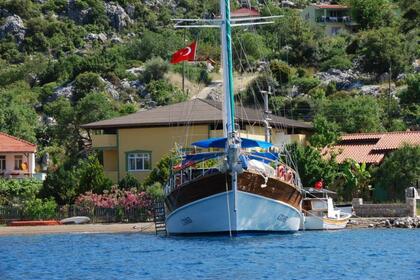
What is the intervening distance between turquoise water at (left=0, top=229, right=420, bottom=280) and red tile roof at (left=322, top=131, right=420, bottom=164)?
21.0 meters

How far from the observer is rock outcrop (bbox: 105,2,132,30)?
16850cm

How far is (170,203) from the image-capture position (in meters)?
57.1

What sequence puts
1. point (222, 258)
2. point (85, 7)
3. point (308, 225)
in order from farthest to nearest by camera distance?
point (85, 7) → point (308, 225) → point (222, 258)

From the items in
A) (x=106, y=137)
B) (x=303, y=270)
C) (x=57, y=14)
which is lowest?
(x=303, y=270)

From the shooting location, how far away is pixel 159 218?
63938 mm

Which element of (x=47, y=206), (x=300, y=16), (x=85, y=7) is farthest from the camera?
(x=85, y=7)

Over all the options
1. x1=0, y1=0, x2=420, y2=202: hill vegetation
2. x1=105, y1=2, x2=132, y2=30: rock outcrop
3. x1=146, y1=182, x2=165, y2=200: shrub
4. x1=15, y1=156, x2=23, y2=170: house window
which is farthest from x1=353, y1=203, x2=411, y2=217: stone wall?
x1=105, y1=2, x2=132, y2=30: rock outcrop

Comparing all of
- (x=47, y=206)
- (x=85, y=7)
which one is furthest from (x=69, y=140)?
(x=85, y=7)

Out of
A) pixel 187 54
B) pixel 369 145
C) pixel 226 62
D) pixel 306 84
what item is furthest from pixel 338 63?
pixel 187 54

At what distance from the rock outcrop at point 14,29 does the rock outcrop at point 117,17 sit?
13002 mm

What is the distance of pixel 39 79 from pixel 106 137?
67148mm

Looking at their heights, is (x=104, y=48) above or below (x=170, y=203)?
above

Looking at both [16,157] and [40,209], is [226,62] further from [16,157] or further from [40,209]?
[16,157]

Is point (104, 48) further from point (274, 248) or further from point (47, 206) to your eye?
point (274, 248)
